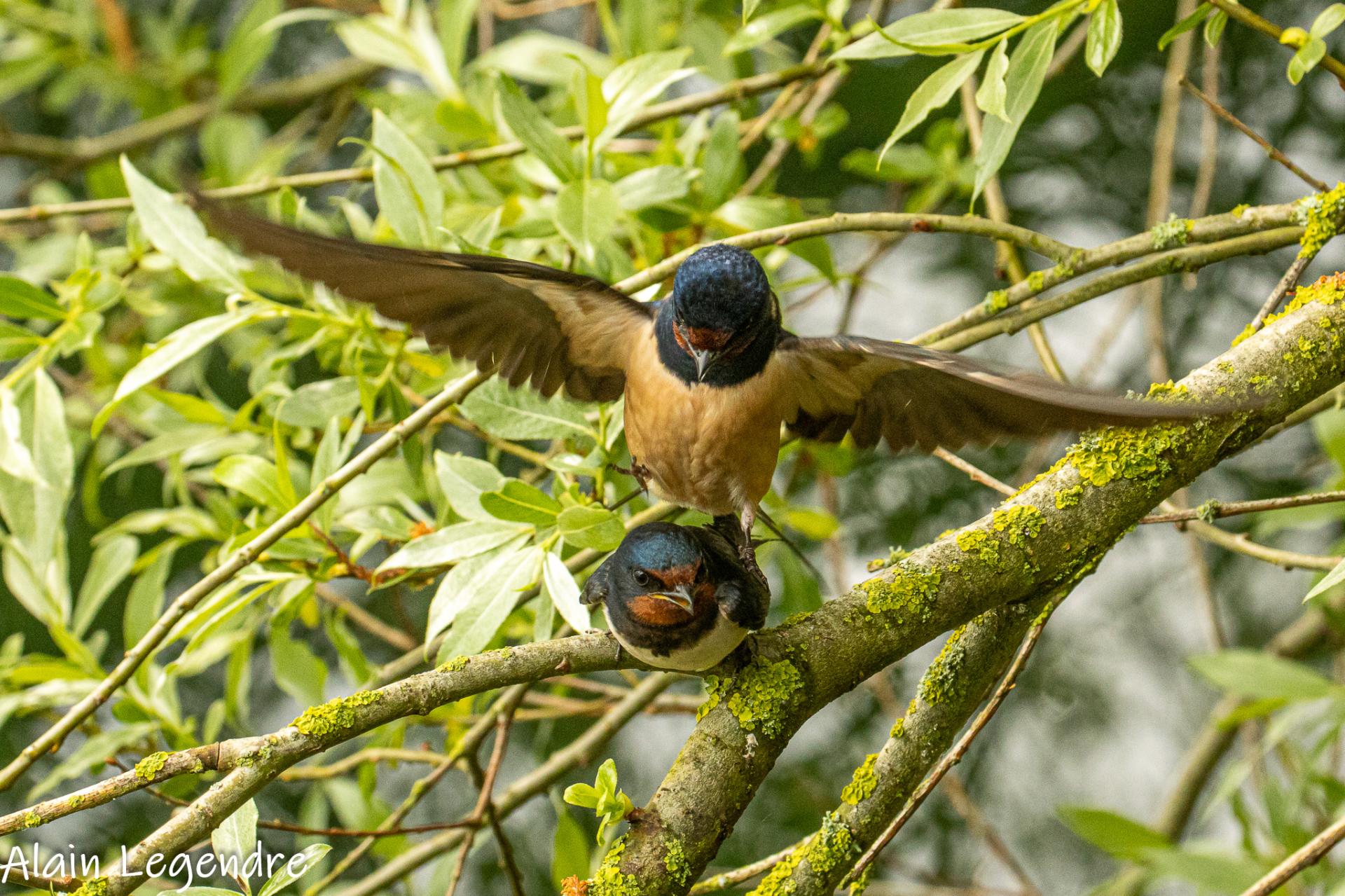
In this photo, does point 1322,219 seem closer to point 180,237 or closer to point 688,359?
point 688,359

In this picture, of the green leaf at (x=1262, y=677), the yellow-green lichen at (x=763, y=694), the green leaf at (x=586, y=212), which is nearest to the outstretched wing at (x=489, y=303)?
the green leaf at (x=586, y=212)

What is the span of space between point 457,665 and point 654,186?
1229 millimetres

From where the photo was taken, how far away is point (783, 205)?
269 centimetres

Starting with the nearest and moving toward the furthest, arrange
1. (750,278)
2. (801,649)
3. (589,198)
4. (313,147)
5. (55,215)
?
1. (801,649)
2. (750,278)
3. (589,198)
4. (55,215)
5. (313,147)

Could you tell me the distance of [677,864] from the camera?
5.06 feet

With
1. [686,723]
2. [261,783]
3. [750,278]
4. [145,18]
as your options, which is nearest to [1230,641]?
[686,723]

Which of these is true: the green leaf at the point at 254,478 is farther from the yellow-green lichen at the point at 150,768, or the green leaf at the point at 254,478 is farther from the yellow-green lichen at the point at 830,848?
the yellow-green lichen at the point at 830,848

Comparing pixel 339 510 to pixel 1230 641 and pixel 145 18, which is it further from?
pixel 1230 641

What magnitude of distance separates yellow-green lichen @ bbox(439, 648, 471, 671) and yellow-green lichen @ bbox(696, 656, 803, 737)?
0.37 m

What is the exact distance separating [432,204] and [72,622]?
144cm

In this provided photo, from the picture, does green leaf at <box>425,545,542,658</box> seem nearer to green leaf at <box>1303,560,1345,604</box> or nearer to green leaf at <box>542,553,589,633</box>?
green leaf at <box>542,553,589,633</box>

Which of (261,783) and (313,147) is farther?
(313,147)

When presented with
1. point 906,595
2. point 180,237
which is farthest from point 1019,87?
point 180,237

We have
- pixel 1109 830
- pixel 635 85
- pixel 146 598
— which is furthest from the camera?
pixel 1109 830
